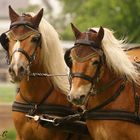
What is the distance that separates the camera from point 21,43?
24.7 feet

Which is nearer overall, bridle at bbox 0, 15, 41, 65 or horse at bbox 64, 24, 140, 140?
horse at bbox 64, 24, 140, 140

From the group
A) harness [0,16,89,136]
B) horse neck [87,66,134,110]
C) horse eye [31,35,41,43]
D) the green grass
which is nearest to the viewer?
horse neck [87,66,134,110]

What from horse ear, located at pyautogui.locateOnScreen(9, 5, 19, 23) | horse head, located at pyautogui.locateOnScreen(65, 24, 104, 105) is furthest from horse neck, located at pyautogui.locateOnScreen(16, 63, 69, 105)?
horse head, located at pyautogui.locateOnScreen(65, 24, 104, 105)

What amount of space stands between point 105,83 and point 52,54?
1.14 meters

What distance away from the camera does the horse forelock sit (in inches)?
309

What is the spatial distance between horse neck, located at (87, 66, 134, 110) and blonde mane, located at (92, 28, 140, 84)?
7 cm

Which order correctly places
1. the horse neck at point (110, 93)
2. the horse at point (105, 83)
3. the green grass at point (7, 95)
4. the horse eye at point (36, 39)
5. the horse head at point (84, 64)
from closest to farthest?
the horse head at point (84, 64)
the horse at point (105, 83)
the horse neck at point (110, 93)
the horse eye at point (36, 39)
the green grass at point (7, 95)

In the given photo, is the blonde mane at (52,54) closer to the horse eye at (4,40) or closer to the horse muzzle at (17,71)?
the horse eye at (4,40)

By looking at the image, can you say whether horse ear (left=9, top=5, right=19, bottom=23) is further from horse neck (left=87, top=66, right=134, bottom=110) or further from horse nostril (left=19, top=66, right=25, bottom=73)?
horse neck (left=87, top=66, right=134, bottom=110)

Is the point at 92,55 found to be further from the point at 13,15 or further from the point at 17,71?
the point at 13,15

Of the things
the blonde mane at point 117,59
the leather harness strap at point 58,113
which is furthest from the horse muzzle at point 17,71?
the blonde mane at point 117,59

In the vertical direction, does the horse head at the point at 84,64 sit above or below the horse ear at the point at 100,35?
below

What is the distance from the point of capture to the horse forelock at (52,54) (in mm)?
7840

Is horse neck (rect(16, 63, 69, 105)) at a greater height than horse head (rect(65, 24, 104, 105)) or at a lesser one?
lesser
